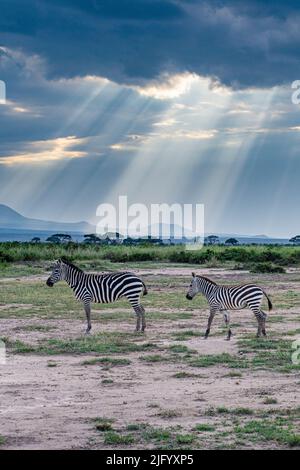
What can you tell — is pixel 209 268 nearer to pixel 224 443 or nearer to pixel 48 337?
pixel 48 337

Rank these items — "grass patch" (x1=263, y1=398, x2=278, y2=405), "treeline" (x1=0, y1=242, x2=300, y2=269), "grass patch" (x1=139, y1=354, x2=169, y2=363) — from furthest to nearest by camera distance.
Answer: "treeline" (x1=0, y1=242, x2=300, y2=269) < "grass patch" (x1=139, y1=354, x2=169, y2=363) < "grass patch" (x1=263, y1=398, x2=278, y2=405)

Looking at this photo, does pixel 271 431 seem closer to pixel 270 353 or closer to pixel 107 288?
pixel 270 353

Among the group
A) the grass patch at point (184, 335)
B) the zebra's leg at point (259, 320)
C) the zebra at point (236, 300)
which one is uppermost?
the zebra at point (236, 300)

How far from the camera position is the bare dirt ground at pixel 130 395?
9.08m

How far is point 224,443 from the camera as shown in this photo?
→ 8.59 meters

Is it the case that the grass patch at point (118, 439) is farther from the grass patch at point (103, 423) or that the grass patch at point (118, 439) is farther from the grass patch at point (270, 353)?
the grass patch at point (270, 353)

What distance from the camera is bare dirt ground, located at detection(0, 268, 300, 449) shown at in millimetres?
9078

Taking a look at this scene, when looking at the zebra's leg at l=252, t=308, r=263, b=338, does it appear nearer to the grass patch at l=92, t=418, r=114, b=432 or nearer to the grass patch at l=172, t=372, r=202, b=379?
the grass patch at l=172, t=372, r=202, b=379

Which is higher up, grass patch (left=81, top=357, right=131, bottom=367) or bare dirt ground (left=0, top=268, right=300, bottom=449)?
grass patch (left=81, top=357, right=131, bottom=367)

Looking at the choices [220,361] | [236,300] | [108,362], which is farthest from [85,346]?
[236,300]

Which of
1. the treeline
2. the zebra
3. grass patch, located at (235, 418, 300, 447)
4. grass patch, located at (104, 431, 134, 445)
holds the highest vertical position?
the treeline

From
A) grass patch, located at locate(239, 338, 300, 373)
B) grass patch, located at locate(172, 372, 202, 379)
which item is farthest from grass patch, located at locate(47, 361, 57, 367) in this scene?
grass patch, located at locate(239, 338, 300, 373)

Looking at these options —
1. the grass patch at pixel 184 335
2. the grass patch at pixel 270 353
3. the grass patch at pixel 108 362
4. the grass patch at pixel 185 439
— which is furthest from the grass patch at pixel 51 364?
the grass patch at pixel 185 439
